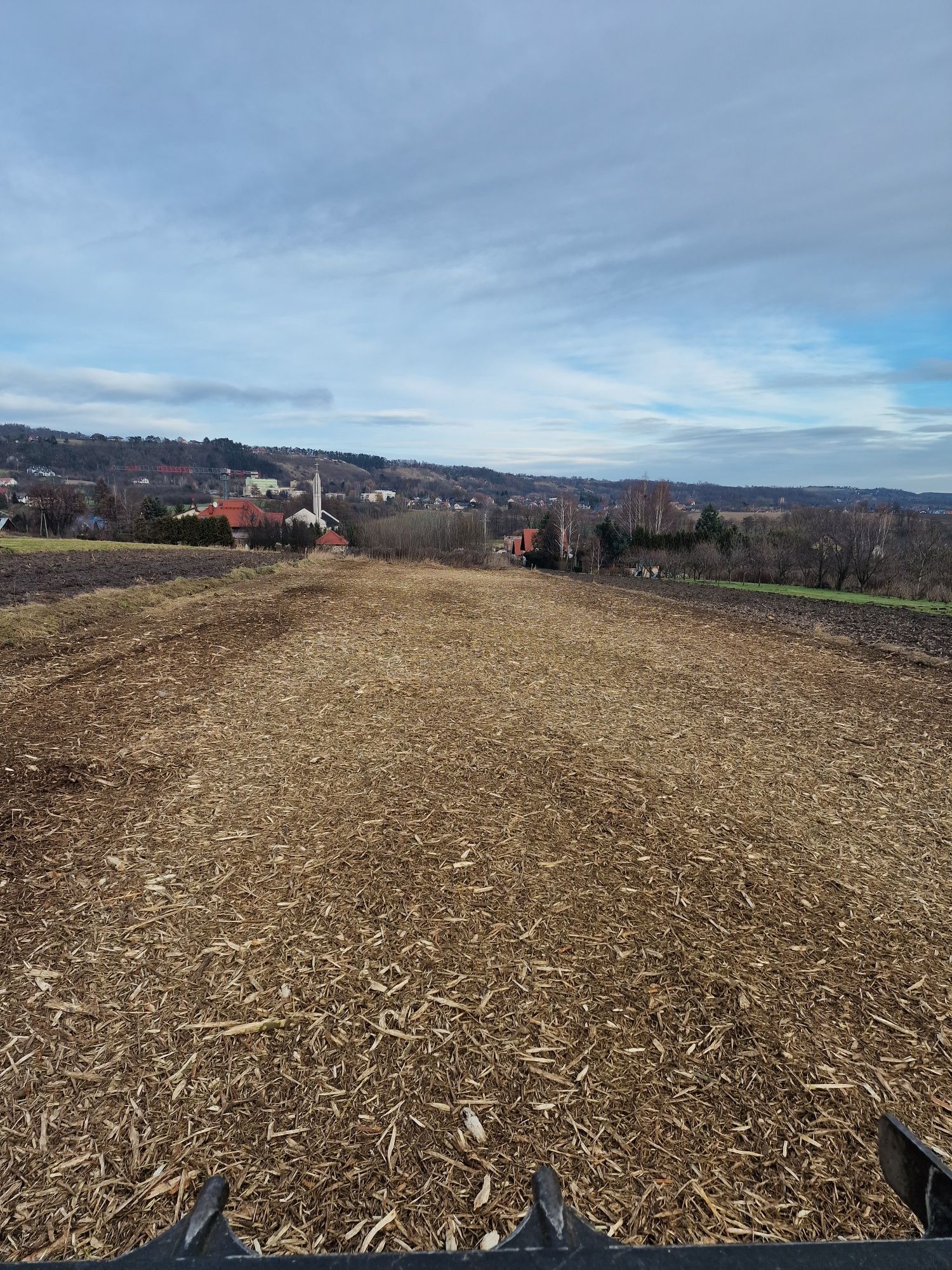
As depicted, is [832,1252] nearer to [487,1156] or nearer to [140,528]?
[487,1156]

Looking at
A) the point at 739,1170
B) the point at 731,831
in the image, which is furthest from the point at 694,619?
the point at 739,1170

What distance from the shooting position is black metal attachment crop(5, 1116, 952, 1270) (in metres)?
0.85

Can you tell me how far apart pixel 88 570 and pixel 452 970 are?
86.2 ft

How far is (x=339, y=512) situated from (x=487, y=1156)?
10416 cm

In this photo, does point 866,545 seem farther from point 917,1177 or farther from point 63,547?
point 63,547

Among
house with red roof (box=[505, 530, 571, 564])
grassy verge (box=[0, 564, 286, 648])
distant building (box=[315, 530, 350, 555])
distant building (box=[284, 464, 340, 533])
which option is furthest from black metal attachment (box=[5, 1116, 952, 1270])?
house with red roof (box=[505, 530, 571, 564])

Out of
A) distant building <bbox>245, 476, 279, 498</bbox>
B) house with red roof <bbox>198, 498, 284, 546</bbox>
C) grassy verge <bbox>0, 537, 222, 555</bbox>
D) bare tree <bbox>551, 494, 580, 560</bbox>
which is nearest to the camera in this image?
grassy verge <bbox>0, 537, 222, 555</bbox>

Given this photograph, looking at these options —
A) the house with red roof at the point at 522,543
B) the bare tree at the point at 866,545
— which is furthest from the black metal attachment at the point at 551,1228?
the house with red roof at the point at 522,543

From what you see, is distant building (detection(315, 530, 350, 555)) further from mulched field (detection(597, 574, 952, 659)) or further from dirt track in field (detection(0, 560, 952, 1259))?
dirt track in field (detection(0, 560, 952, 1259))

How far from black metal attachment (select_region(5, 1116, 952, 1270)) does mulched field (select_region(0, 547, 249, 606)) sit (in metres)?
16.2

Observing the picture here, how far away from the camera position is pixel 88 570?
953 inches

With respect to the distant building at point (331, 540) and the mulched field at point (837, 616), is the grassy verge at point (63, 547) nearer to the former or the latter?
the distant building at point (331, 540)

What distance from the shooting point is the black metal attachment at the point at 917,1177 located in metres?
0.99

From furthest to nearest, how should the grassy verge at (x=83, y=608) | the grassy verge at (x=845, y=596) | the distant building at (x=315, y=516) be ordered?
the distant building at (x=315, y=516) → the grassy verge at (x=845, y=596) → the grassy verge at (x=83, y=608)
